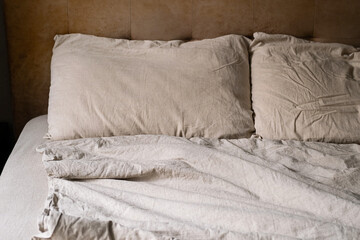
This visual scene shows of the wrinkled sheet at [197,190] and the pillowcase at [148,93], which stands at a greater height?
the pillowcase at [148,93]

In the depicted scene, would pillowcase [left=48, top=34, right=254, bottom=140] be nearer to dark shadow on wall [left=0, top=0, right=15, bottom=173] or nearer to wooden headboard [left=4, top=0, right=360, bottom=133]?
wooden headboard [left=4, top=0, right=360, bottom=133]

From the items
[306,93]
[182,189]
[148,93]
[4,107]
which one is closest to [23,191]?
[182,189]

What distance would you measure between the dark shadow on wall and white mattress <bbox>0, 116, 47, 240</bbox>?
0.32m

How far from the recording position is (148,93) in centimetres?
157

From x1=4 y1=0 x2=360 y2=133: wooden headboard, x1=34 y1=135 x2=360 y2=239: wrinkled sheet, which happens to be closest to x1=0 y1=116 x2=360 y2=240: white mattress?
x1=34 y1=135 x2=360 y2=239: wrinkled sheet

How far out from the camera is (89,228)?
87 cm

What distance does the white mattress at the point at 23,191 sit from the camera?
992mm

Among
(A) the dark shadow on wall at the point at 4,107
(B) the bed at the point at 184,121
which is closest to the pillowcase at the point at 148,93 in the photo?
(B) the bed at the point at 184,121

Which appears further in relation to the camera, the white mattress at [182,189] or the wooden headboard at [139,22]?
the wooden headboard at [139,22]

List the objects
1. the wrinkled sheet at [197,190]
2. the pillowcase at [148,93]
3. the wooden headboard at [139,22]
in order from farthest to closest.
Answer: the wooden headboard at [139,22], the pillowcase at [148,93], the wrinkled sheet at [197,190]

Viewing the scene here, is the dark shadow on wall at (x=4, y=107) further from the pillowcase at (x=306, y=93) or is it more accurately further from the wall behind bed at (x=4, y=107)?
the pillowcase at (x=306, y=93)

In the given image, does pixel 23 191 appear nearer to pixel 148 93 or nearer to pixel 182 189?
pixel 182 189

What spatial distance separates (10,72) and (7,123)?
0.24 m

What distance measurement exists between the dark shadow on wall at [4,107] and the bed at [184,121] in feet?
0.15
